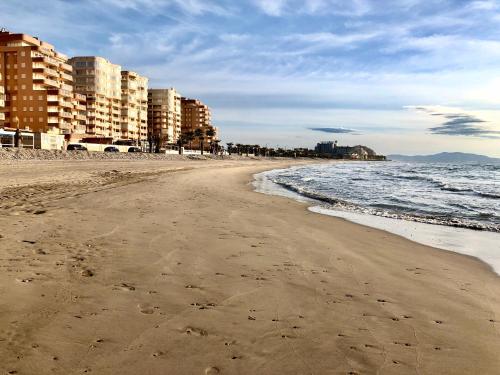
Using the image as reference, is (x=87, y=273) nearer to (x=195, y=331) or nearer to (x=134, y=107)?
(x=195, y=331)

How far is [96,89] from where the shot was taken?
392 ft

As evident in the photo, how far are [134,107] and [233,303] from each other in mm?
144226

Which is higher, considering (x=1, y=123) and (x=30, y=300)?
(x=1, y=123)

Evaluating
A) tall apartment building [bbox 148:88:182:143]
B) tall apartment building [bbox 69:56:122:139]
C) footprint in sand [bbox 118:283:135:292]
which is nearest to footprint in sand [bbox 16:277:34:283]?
footprint in sand [bbox 118:283:135:292]

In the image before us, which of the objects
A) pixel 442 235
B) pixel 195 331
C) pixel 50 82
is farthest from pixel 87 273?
pixel 50 82

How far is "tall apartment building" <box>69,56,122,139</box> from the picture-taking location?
118188mm

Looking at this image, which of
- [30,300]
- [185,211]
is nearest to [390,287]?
[30,300]

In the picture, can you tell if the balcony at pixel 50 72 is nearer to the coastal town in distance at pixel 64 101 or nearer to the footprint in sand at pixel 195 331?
the coastal town in distance at pixel 64 101

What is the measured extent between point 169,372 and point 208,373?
30 centimetres

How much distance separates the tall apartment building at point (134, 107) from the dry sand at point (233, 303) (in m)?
130

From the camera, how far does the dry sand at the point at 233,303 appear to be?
3494 millimetres

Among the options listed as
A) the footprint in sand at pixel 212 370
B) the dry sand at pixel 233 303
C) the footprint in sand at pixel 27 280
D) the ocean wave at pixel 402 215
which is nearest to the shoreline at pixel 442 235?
the ocean wave at pixel 402 215

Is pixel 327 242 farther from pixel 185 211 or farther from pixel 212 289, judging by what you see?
pixel 185 211

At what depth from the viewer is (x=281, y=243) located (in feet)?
27.3
